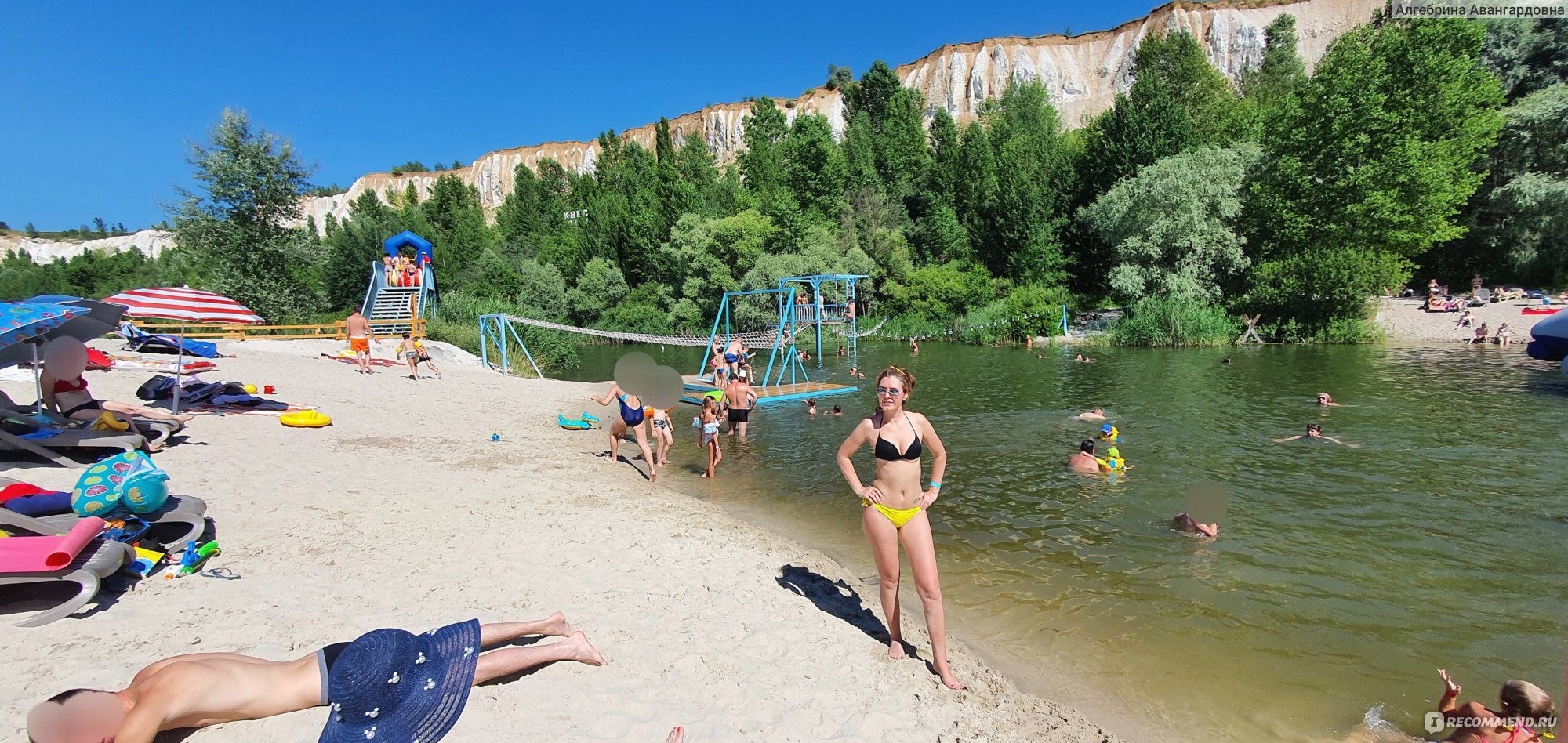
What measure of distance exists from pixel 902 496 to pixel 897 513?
0.11 metres

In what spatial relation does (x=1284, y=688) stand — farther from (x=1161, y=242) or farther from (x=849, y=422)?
(x=1161, y=242)

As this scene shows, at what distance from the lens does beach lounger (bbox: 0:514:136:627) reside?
14.0 feet

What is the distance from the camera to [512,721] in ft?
12.0

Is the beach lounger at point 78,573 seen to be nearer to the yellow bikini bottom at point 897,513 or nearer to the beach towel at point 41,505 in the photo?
the beach towel at point 41,505

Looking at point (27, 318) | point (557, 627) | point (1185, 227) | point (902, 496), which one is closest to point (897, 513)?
point (902, 496)

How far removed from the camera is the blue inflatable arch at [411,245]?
33375 mm

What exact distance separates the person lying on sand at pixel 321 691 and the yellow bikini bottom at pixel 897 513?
2.53m

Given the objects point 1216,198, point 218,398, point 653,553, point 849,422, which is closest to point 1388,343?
point 1216,198

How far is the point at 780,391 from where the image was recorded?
19.7m

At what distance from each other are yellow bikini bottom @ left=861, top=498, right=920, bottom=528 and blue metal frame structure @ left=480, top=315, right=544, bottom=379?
19.9m

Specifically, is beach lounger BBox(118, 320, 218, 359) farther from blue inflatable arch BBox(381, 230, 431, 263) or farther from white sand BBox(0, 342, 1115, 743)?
blue inflatable arch BBox(381, 230, 431, 263)

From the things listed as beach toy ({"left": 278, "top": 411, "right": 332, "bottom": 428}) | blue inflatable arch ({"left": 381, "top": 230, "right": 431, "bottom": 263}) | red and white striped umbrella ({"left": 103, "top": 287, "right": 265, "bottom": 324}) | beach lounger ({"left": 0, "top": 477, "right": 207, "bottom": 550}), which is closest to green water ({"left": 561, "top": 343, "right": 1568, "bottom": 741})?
beach lounger ({"left": 0, "top": 477, "right": 207, "bottom": 550})

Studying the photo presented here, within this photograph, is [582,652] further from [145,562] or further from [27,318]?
[27,318]

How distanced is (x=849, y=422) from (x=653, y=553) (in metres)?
9.51
